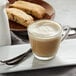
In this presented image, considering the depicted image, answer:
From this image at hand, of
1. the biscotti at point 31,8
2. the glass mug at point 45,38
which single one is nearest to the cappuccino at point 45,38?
the glass mug at point 45,38

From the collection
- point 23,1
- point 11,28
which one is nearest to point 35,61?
point 11,28

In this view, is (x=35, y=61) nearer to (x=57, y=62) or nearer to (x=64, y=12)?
(x=57, y=62)

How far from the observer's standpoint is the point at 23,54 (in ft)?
1.82

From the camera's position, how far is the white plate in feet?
1.72

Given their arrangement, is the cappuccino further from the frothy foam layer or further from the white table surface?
the white table surface

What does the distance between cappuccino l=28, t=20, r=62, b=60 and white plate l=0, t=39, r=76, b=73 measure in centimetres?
2

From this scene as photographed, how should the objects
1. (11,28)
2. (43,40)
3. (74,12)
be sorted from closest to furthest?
(43,40) < (11,28) < (74,12)

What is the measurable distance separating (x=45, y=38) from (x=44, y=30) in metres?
0.02

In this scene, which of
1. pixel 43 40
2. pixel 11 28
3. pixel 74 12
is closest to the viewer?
pixel 43 40

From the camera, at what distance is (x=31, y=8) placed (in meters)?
0.69

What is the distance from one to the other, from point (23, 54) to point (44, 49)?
51mm

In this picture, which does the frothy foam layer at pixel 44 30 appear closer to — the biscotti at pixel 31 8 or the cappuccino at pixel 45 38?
the cappuccino at pixel 45 38

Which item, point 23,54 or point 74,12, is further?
point 74,12

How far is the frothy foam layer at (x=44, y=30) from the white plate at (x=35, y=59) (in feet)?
0.19
